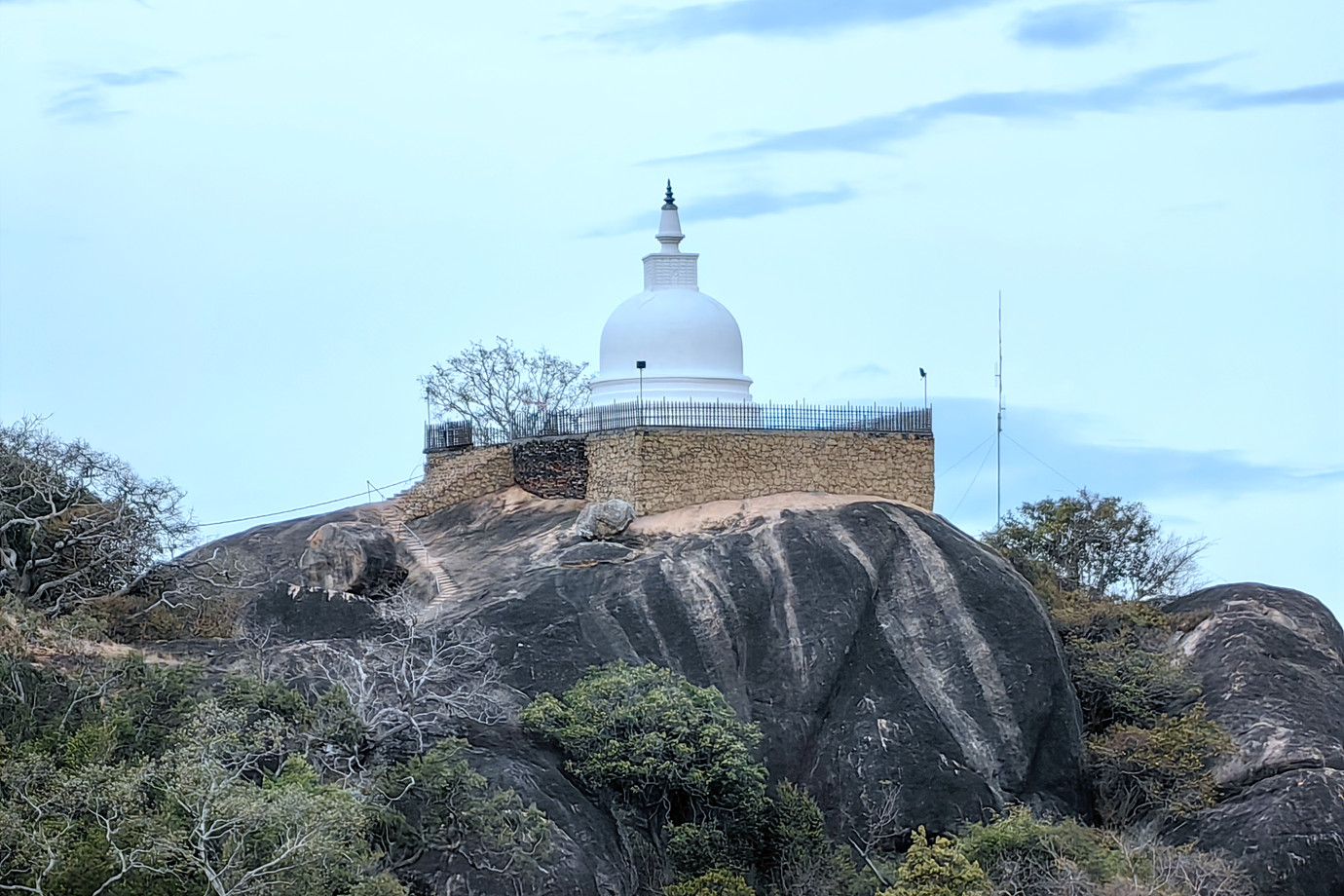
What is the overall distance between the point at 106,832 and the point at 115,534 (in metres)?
11.7

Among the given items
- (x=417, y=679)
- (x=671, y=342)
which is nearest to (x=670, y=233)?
(x=671, y=342)

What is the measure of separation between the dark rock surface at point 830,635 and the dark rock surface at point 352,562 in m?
1.36

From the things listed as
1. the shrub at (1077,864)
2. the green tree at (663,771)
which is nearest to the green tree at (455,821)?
the green tree at (663,771)

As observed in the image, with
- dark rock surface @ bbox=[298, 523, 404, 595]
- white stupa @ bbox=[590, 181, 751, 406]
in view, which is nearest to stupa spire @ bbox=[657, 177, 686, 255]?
white stupa @ bbox=[590, 181, 751, 406]

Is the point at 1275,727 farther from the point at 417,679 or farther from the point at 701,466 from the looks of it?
the point at 417,679

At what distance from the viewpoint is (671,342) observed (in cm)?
4428

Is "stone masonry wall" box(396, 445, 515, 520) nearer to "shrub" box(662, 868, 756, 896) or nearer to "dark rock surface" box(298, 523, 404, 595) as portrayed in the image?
"dark rock surface" box(298, 523, 404, 595)

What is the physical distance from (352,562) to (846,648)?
9.98 metres

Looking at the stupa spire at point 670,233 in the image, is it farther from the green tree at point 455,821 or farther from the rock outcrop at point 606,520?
the green tree at point 455,821

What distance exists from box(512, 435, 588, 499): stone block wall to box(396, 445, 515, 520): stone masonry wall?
0.48 metres

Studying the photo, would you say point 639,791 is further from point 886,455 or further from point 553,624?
point 886,455

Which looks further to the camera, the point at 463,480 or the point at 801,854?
the point at 463,480

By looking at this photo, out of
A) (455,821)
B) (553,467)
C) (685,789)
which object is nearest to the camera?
(455,821)

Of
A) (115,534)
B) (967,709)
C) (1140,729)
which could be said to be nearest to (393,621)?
(115,534)
